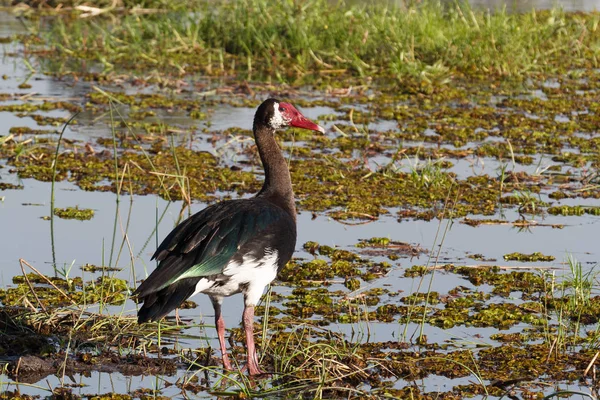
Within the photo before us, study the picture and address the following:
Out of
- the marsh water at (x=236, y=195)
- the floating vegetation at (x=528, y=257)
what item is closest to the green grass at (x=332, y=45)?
the marsh water at (x=236, y=195)

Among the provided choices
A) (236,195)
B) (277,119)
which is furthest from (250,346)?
(236,195)

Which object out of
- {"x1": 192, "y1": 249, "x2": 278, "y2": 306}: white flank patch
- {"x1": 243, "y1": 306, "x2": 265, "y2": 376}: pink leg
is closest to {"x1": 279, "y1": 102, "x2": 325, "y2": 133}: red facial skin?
{"x1": 192, "y1": 249, "x2": 278, "y2": 306}: white flank patch

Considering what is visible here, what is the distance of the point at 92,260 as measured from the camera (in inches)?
272

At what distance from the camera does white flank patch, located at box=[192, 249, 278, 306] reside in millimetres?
5305

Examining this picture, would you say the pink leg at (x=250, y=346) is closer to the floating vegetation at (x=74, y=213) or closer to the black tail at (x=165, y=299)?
the black tail at (x=165, y=299)

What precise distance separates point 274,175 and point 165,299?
4.63 ft

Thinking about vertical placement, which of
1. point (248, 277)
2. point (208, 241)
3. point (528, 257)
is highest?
point (208, 241)

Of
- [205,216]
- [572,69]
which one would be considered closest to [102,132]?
[205,216]

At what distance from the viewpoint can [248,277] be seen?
538 centimetres

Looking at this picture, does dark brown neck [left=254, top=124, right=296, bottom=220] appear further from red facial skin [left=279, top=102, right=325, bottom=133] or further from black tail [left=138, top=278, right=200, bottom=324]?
black tail [left=138, top=278, right=200, bottom=324]

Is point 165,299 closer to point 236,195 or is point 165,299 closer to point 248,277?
point 248,277

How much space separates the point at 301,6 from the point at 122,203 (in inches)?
261

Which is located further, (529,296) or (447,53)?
(447,53)

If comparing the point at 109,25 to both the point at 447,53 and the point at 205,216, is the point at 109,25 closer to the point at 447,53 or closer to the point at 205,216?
the point at 447,53
